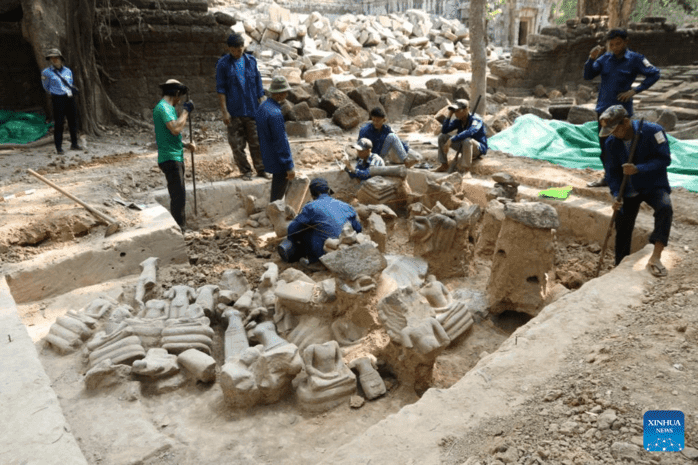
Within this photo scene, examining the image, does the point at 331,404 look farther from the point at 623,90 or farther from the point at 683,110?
the point at 683,110

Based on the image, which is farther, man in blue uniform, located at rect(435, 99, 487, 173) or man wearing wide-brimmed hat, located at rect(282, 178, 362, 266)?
man in blue uniform, located at rect(435, 99, 487, 173)

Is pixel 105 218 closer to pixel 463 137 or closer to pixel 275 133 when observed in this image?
pixel 275 133

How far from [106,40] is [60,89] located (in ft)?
7.78

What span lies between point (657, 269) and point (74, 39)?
948 centimetres

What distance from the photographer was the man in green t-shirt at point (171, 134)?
211 inches

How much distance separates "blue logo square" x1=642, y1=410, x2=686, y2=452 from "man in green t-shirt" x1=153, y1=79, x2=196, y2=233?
16.1ft

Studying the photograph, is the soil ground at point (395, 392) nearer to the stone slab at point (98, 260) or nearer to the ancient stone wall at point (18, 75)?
the stone slab at point (98, 260)

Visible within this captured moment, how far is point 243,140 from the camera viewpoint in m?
7.12

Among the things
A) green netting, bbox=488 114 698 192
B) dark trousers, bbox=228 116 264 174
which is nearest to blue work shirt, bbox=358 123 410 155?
dark trousers, bbox=228 116 264 174

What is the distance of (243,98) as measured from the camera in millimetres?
6816

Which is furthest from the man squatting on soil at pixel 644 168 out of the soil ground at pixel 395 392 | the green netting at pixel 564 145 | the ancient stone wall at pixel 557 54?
the ancient stone wall at pixel 557 54

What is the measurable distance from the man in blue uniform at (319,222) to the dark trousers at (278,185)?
127 cm

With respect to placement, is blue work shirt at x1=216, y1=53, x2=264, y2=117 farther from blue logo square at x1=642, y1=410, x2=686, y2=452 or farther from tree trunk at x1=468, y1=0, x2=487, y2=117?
blue logo square at x1=642, y1=410, x2=686, y2=452

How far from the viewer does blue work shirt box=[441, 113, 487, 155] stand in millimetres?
6992
